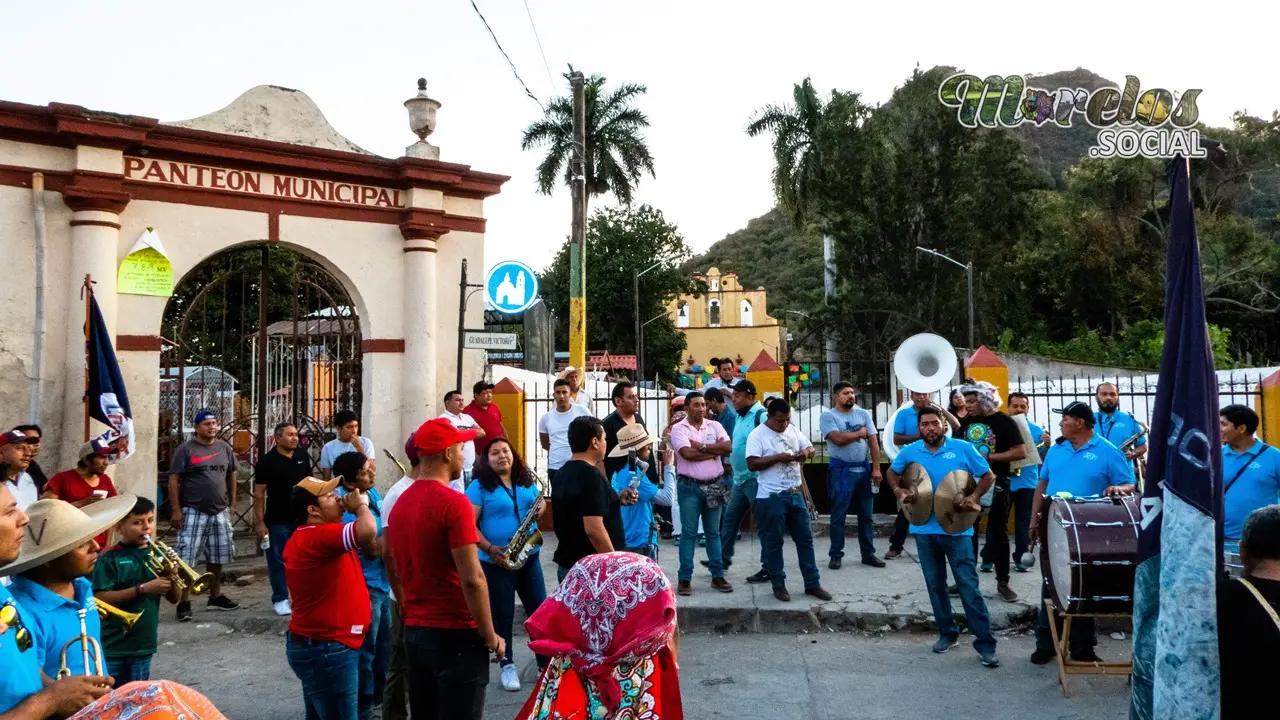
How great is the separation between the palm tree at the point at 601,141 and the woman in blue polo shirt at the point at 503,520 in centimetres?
2607

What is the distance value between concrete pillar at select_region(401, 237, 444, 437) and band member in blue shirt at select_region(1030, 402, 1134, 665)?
6869 mm

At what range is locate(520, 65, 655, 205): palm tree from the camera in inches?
1241

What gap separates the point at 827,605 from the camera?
7930 mm

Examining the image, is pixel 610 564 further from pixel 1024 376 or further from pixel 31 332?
pixel 1024 376

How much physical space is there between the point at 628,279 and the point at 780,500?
40.2 metres

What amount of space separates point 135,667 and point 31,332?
586 cm

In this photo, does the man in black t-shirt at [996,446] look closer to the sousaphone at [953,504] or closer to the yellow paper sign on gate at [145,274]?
the sousaphone at [953,504]

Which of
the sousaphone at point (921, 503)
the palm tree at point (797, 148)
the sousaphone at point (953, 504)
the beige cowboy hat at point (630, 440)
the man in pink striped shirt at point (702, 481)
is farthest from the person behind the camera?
the palm tree at point (797, 148)

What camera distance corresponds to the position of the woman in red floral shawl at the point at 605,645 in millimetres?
2781

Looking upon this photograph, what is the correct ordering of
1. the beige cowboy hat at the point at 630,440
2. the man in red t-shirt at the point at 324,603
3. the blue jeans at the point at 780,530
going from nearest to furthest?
the man in red t-shirt at the point at 324,603 < the beige cowboy hat at the point at 630,440 < the blue jeans at the point at 780,530

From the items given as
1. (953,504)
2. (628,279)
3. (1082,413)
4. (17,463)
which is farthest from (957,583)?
(628,279)

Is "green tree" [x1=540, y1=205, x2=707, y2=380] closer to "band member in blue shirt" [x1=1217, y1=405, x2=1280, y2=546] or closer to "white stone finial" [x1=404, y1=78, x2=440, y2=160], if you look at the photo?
"white stone finial" [x1=404, y1=78, x2=440, y2=160]

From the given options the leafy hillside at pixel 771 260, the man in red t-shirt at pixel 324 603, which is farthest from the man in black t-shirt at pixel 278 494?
the leafy hillside at pixel 771 260

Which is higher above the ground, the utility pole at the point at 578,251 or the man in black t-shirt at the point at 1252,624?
the utility pole at the point at 578,251
